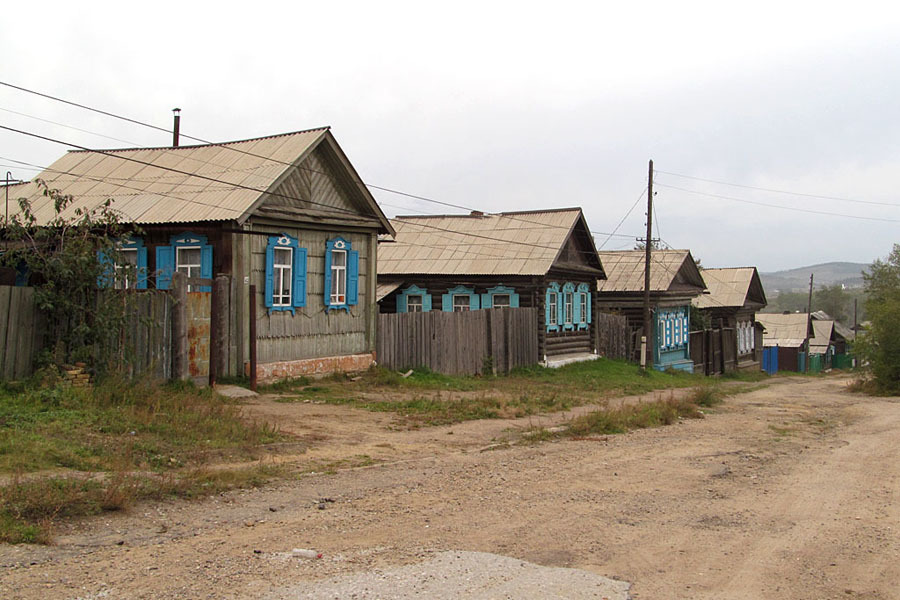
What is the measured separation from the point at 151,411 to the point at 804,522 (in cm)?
840

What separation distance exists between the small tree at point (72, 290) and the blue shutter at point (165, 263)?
4321 mm

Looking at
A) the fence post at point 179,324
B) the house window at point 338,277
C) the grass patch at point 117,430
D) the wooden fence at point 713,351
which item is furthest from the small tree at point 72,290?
the wooden fence at point 713,351

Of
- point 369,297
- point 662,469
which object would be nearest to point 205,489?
point 662,469

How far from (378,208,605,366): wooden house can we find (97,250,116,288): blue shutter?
15419mm

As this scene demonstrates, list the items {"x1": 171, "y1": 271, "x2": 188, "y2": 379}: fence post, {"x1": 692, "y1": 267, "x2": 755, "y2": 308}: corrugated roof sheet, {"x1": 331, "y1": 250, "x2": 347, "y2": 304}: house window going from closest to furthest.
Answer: {"x1": 171, "y1": 271, "x2": 188, "y2": 379}: fence post
{"x1": 331, "y1": 250, "x2": 347, "y2": 304}: house window
{"x1": 692, "y1": 267, "x2": 755, "y2": 308}: corrugated roof sheet

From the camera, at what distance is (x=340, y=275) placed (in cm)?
1994

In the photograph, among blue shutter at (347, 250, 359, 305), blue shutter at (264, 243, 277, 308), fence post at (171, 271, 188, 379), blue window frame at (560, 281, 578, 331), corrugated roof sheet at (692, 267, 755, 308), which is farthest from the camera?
corrugated roof sheet at (692, 267, 755, 308)

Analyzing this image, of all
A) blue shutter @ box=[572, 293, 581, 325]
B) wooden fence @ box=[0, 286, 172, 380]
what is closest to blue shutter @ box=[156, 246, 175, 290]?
wooden fence @ box=[0, 286, 172, 380]

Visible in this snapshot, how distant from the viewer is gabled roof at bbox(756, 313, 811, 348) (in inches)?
2288

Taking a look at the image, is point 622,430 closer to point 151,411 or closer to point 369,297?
point 151,411

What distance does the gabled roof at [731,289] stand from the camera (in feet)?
141

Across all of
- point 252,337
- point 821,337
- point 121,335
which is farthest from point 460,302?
point 821,337

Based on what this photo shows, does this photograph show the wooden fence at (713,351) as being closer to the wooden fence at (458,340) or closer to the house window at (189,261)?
the wooden fence at (458,340)

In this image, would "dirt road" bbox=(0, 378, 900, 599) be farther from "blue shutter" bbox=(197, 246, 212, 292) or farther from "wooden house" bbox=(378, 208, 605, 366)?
"wooden house" bbox=(378, 208, 605, 366)
